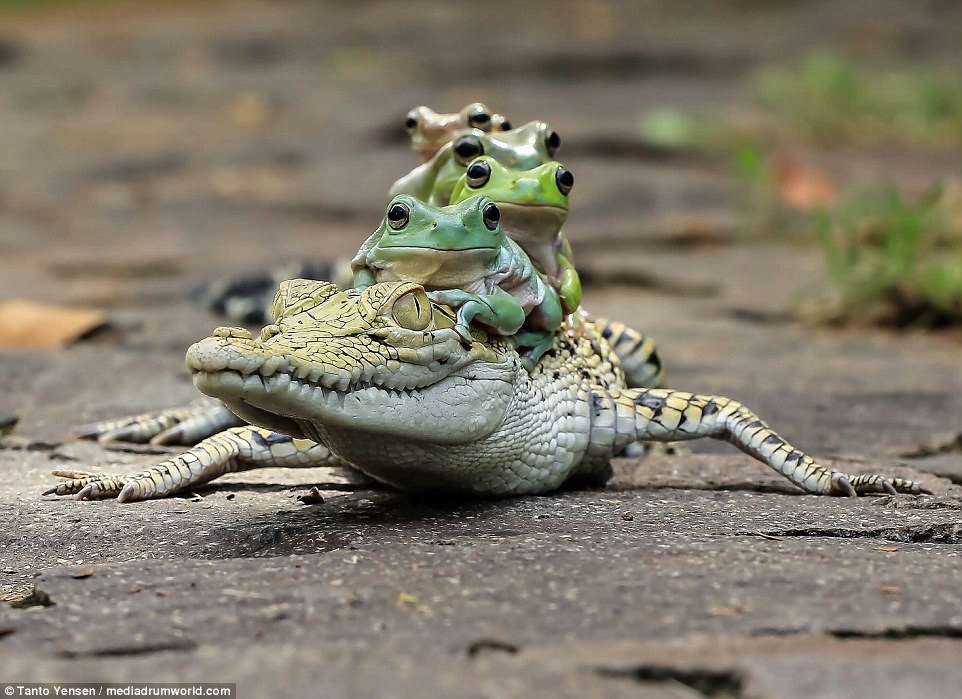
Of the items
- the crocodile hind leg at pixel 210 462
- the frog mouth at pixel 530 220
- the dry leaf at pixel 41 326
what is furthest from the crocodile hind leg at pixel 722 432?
the dry leaf at pixel 41 326

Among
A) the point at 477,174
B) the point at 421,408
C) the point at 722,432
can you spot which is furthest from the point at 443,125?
the point at 421,408

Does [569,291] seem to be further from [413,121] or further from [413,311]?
[413,121]

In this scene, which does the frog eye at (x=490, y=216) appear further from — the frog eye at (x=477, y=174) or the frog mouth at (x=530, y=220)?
the frog eye at (x=477, y=174)

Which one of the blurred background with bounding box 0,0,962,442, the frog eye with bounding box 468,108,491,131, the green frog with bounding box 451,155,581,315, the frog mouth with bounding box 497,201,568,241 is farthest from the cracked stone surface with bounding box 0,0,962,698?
the frog eye with bounding box 468,108,491,131

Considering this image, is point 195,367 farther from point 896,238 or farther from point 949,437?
point 896,238

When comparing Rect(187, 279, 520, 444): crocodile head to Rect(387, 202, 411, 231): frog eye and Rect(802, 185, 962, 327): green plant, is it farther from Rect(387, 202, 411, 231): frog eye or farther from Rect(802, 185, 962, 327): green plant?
Rect(802, 185, 962, 327): green plant
